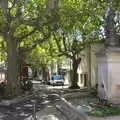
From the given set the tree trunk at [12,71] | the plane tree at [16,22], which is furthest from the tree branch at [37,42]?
the tree trunk at [12,71]

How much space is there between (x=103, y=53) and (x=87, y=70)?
25.1 m

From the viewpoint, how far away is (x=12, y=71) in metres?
26.8

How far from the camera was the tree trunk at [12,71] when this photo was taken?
26109mm

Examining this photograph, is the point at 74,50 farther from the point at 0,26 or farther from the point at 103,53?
the point at 103,53

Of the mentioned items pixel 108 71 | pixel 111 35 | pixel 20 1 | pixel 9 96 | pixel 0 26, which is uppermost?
pixel 20 1

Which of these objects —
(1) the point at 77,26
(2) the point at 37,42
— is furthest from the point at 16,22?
(1) the point at 77,26

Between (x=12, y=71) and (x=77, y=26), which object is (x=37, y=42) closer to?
(x=12, y=71)

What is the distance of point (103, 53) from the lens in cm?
1598

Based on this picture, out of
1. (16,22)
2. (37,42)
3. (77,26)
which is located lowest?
(37,42)

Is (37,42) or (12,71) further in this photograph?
(37,42)

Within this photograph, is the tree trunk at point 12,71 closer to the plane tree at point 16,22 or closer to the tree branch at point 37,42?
the plane tree at point 16,22

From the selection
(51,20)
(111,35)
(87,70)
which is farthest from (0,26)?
(87,70)

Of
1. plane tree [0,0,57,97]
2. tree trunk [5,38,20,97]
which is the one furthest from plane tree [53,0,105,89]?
tree trunk [5,38,20,97]

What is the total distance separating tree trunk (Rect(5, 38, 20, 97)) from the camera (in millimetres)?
26109
